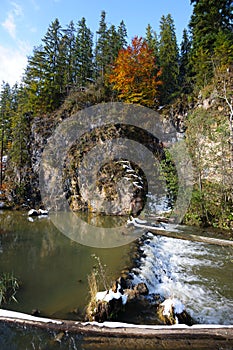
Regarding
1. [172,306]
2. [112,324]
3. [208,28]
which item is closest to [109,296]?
[112,324]

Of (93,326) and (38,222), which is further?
(38,222)

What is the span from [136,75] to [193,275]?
64.4 feet

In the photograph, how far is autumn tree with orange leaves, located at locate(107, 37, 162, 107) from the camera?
2075 centimetres

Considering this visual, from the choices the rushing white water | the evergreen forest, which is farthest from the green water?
the evergreen forest

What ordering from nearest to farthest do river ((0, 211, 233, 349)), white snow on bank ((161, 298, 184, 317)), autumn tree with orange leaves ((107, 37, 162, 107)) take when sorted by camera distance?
white snow on bank ((161, 298, 184, 317)), river ((0, 211, 233, 349)), autumn tree with orange leaves ((107, 37, 162, 107))

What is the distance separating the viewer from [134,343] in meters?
3.25

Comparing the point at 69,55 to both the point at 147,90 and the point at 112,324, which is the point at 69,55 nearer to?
the point at 147,90

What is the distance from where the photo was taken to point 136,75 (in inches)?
829

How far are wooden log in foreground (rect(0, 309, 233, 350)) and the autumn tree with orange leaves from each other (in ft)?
64.5

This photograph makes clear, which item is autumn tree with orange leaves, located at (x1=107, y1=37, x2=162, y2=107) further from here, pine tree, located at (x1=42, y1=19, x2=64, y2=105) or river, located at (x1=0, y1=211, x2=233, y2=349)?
river, located at (x1=0, y1=211, x2=233, y2=349)

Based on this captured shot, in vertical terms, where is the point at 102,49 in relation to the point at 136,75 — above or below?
above

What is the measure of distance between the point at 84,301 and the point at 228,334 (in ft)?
9.32

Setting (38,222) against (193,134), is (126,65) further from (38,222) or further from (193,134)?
(38,222)

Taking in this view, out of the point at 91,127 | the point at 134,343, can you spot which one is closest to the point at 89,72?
the point at 91,127
